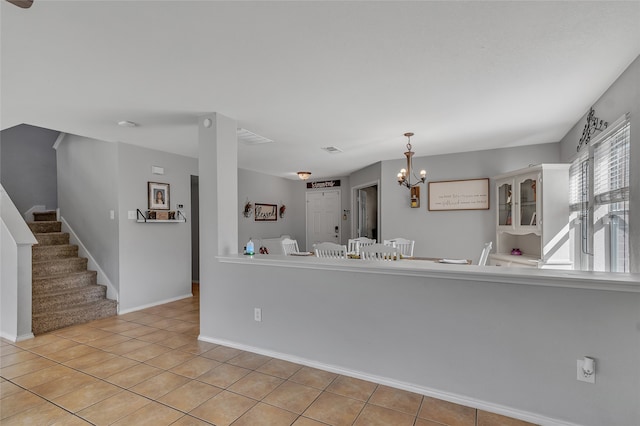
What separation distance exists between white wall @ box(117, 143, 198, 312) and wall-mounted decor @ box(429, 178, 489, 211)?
13.0ft

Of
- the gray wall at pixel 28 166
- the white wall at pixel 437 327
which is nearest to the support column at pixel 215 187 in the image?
the white wall at pixel 437 327

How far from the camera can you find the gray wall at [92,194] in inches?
169

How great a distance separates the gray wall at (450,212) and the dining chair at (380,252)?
2.09 m

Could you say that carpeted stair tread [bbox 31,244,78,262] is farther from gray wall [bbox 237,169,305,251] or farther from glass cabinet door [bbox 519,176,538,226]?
glass cabinet door [bbox 519,176,538,226]

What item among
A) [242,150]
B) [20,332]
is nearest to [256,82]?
[242,150]

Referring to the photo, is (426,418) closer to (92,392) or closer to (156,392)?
(156,392)

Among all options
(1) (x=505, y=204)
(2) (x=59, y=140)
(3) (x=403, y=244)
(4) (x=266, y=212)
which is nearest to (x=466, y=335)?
(3) (x=403, y=244)

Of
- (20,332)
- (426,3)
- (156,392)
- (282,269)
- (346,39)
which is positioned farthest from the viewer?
(20,332)

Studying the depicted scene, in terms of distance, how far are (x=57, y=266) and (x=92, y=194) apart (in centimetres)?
107

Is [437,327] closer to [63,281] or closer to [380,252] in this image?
[380,252]

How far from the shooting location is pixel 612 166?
2.55 metres

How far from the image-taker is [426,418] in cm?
203

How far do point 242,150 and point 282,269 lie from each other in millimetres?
2440

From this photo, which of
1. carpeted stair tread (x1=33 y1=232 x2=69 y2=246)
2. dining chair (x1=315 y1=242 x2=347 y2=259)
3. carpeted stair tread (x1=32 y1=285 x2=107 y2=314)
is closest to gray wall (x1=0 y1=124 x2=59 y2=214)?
carpeted stair tread (x1=33 y1=232 x2=69 y2=246)
